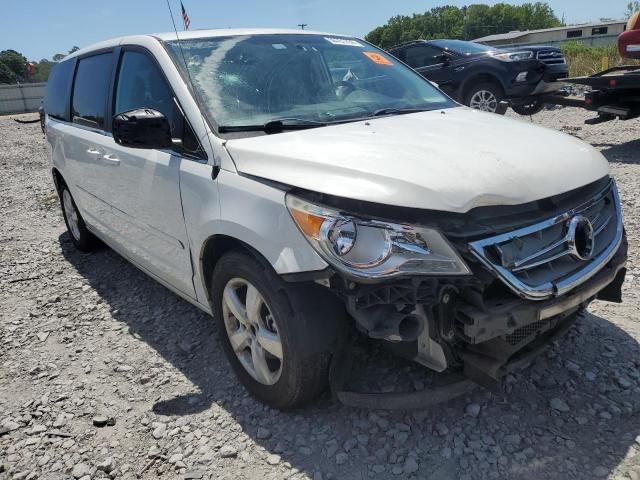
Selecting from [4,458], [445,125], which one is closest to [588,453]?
[445,125]

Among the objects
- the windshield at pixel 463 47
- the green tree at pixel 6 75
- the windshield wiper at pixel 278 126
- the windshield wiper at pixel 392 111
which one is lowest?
the windshield wiper at pixel 392 111

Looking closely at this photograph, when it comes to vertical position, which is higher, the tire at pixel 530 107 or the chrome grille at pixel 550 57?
the chrome grille at pixel 550 57

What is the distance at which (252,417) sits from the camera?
2684 millimetres

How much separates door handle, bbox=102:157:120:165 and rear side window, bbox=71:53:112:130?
299mm

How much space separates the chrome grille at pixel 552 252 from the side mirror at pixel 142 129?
1645mm

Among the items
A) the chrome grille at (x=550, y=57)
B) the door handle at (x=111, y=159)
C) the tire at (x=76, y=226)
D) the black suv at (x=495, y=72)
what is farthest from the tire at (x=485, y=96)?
the door handle at (x=111, y=159)

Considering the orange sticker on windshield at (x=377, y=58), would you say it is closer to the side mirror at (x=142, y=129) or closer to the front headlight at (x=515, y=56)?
the side mirror at (x=142, y=129)

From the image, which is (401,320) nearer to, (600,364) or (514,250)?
(514,250)

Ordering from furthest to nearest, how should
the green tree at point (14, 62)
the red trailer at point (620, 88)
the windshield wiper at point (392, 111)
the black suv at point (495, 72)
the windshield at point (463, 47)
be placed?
1. the green tree at point (14, 62)
2. the windshield at point (463, 47)
3. the black suv at point (495, 72)
4. the red trailer at point (620, 88)
5. the windshield wiper at point (392, 111)

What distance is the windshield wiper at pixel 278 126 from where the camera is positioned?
269 centimetres

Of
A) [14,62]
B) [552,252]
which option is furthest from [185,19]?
[14,62]

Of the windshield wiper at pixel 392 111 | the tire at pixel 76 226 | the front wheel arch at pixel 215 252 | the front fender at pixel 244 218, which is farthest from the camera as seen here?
the tire at pixel 76 226

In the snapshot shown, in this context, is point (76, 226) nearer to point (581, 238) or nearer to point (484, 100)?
point (581, 238)

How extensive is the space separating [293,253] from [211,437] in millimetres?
1055
